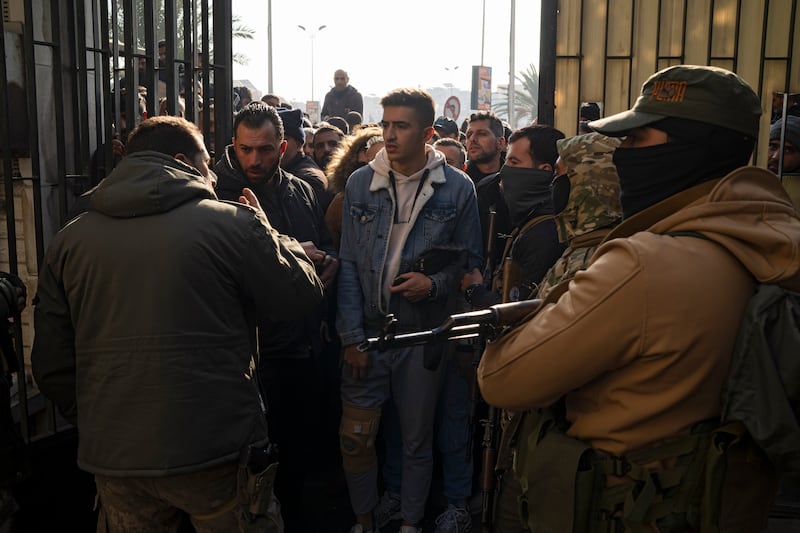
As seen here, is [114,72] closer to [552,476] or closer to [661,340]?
[552,476]

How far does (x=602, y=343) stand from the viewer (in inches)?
70.0

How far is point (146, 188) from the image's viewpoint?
8.17ft

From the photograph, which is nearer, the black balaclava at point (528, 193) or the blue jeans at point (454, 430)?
the black balaclava at point (528, 193)

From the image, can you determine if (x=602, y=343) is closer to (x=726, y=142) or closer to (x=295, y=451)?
(x=726, y=142)

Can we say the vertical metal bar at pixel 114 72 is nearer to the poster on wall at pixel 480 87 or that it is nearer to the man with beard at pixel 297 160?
the man with beard at pixel 297 160

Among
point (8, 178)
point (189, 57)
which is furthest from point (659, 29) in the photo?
point (8, 178)

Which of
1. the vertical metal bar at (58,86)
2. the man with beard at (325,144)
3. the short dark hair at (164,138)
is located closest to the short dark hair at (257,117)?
the vertical metal bar at (58,86)

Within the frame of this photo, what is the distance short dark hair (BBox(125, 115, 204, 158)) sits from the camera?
106 inches

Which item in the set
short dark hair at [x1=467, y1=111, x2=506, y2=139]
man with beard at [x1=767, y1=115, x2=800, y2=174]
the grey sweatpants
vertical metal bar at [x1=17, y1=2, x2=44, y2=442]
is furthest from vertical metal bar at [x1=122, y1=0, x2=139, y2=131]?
man with beard at [x1=767, y1=115, x2=800, y2=174]

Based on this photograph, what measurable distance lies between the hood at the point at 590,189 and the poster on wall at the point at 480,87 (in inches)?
730

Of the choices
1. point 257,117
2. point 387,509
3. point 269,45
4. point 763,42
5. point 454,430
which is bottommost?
point 387,509

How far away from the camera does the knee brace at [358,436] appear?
150 inches

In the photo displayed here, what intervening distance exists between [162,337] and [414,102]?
1.96m

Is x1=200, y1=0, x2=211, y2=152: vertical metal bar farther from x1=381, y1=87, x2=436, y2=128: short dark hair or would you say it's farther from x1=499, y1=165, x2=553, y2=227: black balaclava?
x1=499, y1=165, x2=553, y2=227: black balaclava
